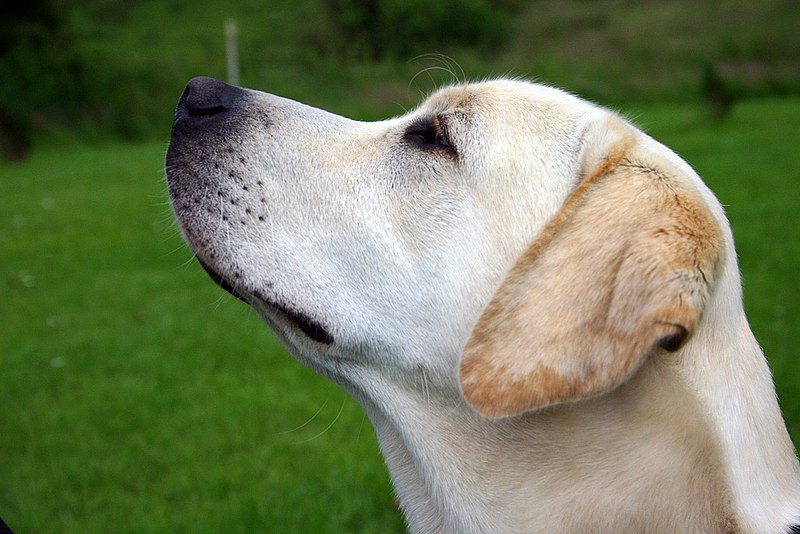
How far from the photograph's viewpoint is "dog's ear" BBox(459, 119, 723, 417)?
190 cm

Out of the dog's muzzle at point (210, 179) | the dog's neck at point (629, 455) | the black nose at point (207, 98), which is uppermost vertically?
the black nose at point (207, 98)

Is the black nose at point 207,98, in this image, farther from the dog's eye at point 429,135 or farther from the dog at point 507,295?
the dog's eye at point 429,135

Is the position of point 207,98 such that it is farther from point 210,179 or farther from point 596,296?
point 596,296

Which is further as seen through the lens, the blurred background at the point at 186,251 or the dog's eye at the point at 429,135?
the blurred background at the point at 186,251

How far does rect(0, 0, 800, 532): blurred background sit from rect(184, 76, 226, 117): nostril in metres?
0.38

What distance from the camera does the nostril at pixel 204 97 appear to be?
2.57 m

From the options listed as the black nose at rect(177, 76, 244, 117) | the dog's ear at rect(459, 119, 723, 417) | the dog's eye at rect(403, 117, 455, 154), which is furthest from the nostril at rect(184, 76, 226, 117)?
the dog's ear at rect(459, 119, 723, 417)

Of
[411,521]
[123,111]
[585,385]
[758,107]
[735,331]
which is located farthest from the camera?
[123,111]

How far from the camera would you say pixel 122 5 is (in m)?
37.1

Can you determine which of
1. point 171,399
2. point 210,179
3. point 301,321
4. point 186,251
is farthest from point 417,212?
point 186,251

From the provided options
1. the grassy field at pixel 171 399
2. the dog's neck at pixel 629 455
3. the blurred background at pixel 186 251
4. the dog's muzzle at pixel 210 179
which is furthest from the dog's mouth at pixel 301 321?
the grassy field at pixel 171 399

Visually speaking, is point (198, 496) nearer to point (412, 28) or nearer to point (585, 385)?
point (585, 385)

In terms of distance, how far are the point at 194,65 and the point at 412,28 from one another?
703cm

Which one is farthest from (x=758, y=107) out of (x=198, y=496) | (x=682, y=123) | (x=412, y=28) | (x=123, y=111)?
(x=198, y=496)
